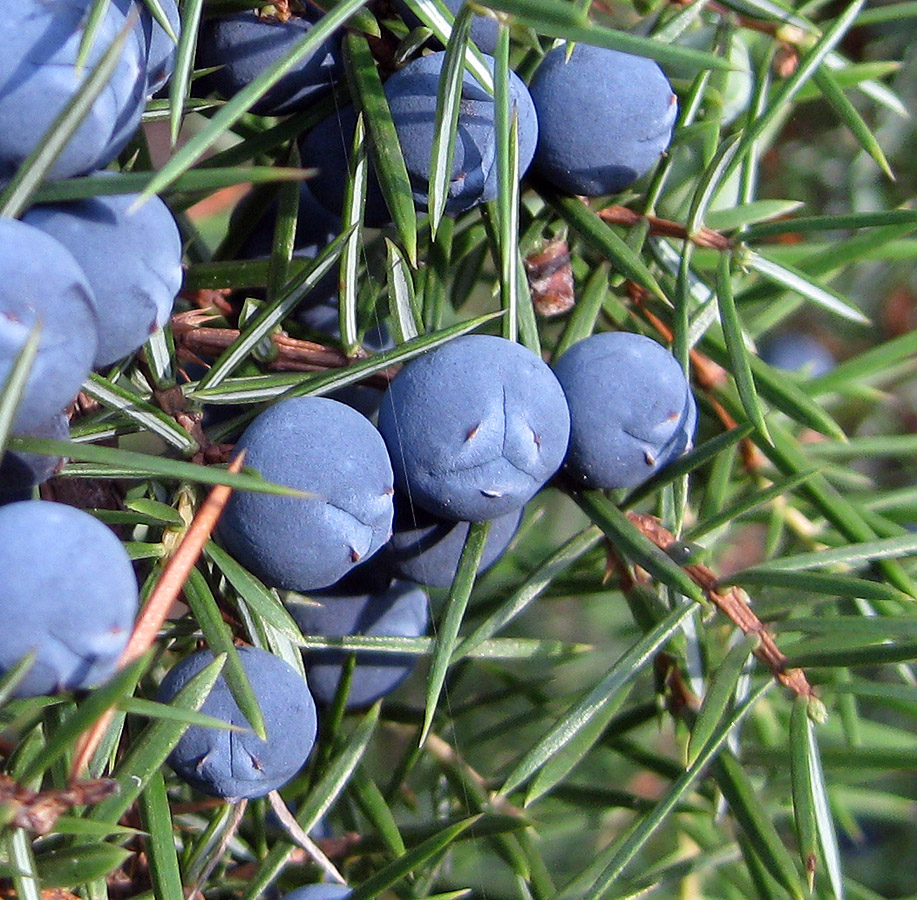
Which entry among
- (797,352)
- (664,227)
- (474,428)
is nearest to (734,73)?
(664,227)

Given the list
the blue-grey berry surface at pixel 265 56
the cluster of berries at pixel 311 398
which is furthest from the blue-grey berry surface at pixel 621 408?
the blue-grey berry surface at pixel 265 56

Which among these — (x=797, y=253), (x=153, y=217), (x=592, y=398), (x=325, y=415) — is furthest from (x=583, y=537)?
A: (x=797, y=253)

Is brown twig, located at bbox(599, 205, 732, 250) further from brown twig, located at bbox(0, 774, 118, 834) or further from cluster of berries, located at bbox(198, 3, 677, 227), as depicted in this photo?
brown twig, located at bbox(0, 774, 118, 834)

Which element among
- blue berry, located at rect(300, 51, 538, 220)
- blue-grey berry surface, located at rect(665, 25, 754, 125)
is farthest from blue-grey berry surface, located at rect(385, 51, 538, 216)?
blue-grey berry surface, located at rect(665, 25, 754, 125)

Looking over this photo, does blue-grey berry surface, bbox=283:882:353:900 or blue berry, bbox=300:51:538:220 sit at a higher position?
blue berry, bbox=300:51:538:220

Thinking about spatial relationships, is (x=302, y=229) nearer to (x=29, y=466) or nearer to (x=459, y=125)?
(x=459, y=125)

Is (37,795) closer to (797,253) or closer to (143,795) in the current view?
(143,795)
